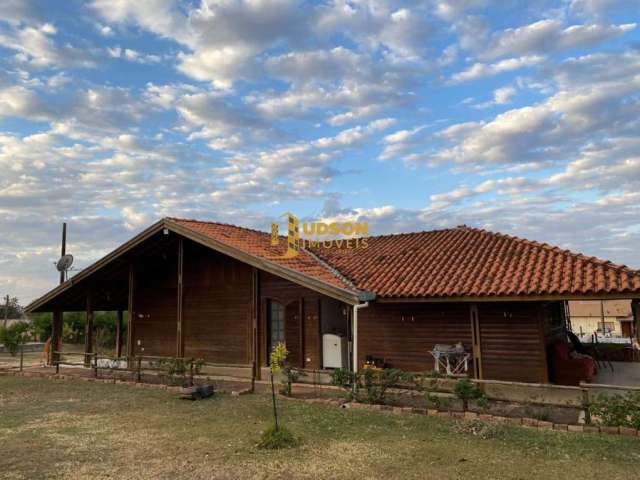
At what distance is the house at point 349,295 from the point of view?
1089cm

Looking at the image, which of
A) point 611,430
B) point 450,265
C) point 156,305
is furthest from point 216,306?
point 611,430

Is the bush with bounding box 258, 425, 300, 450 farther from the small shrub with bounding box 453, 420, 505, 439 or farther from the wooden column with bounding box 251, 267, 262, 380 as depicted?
the wooden column with bounding box 251, 267, 262, 380

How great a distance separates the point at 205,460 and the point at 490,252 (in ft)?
31.3

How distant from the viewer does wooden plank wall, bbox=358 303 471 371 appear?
11906 mm

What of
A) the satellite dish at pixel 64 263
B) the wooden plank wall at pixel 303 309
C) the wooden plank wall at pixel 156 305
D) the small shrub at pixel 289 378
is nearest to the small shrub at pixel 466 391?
the small shrub at pixel 289 378

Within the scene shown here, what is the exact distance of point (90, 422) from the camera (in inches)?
373

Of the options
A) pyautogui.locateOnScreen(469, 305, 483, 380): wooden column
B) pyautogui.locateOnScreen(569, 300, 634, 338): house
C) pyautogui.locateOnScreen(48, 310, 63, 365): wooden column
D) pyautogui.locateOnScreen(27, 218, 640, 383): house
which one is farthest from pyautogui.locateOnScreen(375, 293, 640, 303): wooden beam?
pyautogui.locateOnScreen(569, 300, 634, 338): house

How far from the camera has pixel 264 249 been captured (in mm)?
15102

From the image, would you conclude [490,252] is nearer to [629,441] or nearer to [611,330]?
Result: [629,441]

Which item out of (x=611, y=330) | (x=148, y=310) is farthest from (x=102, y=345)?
(x=611, y=330)

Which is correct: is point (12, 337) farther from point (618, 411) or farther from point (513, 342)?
point (618, 411)

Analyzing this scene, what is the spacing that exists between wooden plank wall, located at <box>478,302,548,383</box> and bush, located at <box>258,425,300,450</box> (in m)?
5.83

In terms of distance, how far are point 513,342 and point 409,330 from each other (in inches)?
104

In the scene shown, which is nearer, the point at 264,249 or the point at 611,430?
the point at 611,430
